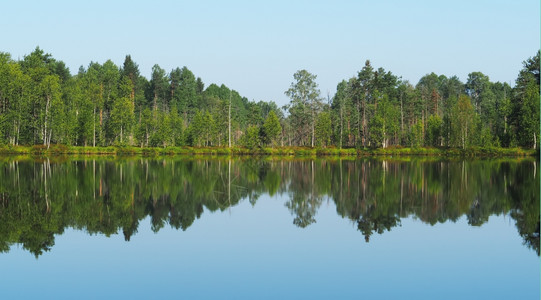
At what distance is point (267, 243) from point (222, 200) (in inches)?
382

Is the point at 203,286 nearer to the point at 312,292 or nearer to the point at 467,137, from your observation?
the point at 312,292

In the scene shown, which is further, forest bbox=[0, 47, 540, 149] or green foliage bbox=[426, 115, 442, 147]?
green foliage bbox=[426, 115, 442, 147]

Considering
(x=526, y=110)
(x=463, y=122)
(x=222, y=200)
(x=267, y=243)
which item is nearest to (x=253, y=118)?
(x=463, y=122)

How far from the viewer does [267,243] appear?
1544 cm

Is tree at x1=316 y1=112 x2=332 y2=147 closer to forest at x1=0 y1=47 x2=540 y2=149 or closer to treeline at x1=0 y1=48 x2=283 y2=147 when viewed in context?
forest at x1=0 y1=47 x2=540 y2=149

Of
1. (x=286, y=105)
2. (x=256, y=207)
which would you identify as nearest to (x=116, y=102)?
(x=286, y=105)

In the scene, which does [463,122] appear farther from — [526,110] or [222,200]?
[222,200]

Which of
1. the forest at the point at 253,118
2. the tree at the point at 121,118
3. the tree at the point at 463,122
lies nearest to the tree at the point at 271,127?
the forest at the point at 253,118

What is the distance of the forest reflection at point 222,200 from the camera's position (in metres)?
17.3

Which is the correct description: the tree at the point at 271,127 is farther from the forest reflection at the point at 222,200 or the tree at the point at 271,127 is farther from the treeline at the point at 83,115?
the forest reflection at the point at 222,200

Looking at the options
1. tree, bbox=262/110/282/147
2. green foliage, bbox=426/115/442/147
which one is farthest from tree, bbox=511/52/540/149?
tree, bbox=262/110/282/147

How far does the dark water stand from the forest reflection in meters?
0.09

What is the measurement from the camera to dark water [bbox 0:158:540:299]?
10969mm

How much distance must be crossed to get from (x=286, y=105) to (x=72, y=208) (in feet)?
254
